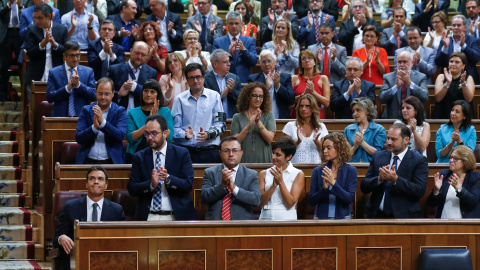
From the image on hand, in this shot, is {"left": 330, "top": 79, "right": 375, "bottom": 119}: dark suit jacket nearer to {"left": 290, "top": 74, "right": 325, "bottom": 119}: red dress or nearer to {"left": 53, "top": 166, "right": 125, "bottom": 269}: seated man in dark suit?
{"left": 290, "top": 74, "right": 325, "bottom": 119}: red dress

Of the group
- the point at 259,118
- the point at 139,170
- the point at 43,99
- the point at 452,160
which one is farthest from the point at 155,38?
the point at 452,160

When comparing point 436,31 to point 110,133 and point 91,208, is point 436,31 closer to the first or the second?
point 110,133

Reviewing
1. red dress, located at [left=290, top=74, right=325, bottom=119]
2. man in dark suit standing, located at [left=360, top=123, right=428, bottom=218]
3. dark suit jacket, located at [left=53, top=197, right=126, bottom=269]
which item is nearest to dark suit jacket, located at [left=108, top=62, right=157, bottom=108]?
red dress, located at [left=290, top=74, right=325, bottom=119]

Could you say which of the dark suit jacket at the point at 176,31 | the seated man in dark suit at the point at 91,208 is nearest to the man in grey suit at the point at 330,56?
the dark suit jacket at the point at 176,31

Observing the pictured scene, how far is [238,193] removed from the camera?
5.70m

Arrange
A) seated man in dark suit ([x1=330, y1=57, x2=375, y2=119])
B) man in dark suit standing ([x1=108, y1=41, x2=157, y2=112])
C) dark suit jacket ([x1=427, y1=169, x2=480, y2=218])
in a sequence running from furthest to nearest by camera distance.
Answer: seated man in dark suit ([x1=330, y1=57, x2=375, y2=119])
man in dark suit standing ([x1=108, y1=41, x2=157, y2=112])
dark suit jacket ([x1=427, y1=169, x2=480, y2=218])

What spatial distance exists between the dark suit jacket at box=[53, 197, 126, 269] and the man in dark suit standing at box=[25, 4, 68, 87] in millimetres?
2635

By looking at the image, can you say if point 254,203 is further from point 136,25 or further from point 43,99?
point 136,25

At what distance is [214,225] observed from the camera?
17.4 feet

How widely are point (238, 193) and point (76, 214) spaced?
103 centimetres

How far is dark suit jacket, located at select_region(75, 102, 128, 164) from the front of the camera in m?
6.46

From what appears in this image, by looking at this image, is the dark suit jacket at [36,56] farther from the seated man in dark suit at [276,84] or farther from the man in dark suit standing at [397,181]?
the man in dark suit standing at [397,181]

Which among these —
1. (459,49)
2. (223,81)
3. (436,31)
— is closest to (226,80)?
(223,81)

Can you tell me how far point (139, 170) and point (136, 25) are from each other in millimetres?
2967
